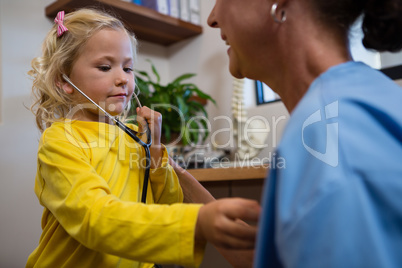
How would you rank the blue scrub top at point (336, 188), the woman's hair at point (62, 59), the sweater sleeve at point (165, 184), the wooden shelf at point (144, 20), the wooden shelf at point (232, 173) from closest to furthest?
the blue scrub top at point (336, 188) < the sweater sleeve at point (165, 184) < the woman's hair at point (62, 59) < the wooden shelf at point (232, 173) < the wooden shelf at point (144, 20)

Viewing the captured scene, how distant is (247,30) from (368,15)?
22cm

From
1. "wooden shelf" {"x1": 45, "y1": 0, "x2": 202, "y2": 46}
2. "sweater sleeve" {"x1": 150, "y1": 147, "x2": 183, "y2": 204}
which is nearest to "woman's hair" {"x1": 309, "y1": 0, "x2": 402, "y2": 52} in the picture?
"sweater sleeve" {"x1": 150, "y1": 147, "x2": 183, "y2": 204}

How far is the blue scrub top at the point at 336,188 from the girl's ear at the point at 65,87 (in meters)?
0.92

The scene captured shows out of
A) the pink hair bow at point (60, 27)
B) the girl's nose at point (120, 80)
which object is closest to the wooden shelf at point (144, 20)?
the pink hair bow at point (60, 27)

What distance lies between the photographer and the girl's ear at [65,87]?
1223 mm

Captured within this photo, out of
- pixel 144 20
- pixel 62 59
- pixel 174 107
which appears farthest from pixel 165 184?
pixel 144 20

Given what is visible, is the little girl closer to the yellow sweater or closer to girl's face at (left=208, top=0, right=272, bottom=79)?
the yellow sweater

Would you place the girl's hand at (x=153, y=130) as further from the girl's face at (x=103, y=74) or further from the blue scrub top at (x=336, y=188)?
the blue scrub top at (x=336, y=188)

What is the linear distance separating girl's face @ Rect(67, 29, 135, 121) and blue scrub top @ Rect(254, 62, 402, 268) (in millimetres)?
788

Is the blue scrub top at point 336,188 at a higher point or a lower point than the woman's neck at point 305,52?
lower

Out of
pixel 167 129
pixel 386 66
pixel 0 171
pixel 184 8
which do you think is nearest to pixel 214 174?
pixel 167 129

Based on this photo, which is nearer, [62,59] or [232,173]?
[62,59]

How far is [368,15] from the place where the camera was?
26.0 inches

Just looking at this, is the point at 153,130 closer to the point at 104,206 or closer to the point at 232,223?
the point at 104,206
